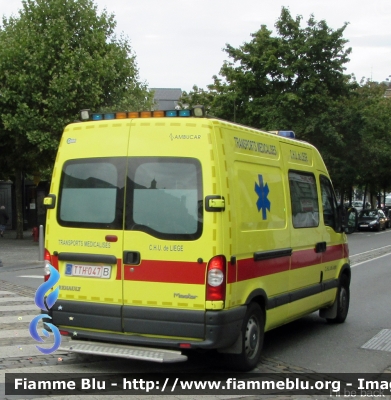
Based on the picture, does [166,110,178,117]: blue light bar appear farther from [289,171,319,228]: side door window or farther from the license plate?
[289,171,319,228]: side door window

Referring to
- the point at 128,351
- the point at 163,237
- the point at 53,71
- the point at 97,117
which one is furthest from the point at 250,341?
the point at 53,71

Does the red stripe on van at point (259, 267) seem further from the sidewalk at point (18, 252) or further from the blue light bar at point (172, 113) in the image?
the sidewalk at point (18, 252)

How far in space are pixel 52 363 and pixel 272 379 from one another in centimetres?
223

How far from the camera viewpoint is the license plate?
6.37m

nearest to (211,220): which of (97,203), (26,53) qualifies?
(97,203)

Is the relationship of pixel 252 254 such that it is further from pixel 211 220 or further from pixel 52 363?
pixel 52 363

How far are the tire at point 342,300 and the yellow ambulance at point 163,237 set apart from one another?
2.68 meters

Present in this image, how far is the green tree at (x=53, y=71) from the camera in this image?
77.0 ft

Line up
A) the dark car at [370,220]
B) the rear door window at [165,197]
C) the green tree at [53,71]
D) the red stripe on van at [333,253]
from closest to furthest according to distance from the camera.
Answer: the rear door window at [165,197] < the red stripe on van at [333,253] < the green tree at [53,71] < the dark car at [370,220]

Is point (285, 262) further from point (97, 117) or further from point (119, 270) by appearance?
point (97, 117)

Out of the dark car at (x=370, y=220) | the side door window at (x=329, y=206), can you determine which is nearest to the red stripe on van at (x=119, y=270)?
the side door window at (x=329, y=206)

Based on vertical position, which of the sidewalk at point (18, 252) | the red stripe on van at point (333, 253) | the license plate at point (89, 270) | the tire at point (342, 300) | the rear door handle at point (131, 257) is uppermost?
the rear door handle at point (131, 257)

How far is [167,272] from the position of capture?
6.09 metres

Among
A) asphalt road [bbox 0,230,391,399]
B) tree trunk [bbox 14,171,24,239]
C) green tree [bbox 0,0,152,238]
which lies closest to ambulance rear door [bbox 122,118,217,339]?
asphalt road [bbox 0,230,391,399]
